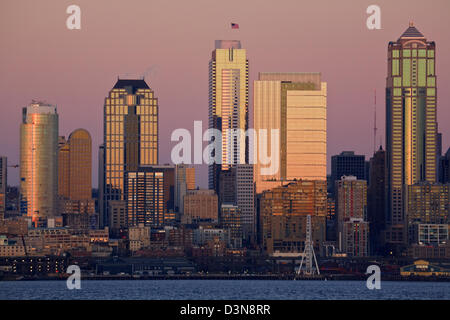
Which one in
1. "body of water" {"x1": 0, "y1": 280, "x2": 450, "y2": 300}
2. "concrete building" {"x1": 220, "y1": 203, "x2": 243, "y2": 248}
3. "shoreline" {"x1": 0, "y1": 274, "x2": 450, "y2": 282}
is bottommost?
"shoreline" {"x1": 0, "y1": 274, "x2": 450, "y2": 282}

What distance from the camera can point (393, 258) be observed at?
6142 inches

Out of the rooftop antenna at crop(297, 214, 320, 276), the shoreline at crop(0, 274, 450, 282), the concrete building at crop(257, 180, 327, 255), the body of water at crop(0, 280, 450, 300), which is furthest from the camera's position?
the concrete building at crop(257, 180, 327, 255)

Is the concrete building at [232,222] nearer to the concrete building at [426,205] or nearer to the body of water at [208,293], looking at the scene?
the concrete building at [426,205]

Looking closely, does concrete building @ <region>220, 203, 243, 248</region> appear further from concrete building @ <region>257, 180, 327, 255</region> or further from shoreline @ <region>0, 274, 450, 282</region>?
shoreline @ <region>0, 274, 450, 282</region>

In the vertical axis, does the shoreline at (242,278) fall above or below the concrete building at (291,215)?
below

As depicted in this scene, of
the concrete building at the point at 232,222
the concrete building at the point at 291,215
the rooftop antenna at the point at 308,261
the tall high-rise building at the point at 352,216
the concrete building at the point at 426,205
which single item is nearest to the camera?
the rooftop antenna at the point at 308,261

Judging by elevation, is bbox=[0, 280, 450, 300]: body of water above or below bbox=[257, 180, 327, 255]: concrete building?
below

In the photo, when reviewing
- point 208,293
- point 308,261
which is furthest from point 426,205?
point 208,293

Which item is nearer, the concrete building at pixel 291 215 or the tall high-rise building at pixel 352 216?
the tall high-rise building at pixel 352 216

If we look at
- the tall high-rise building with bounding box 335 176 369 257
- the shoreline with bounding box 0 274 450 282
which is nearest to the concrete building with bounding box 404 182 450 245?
the tall high-rise building with bounding box 335 176 369 257

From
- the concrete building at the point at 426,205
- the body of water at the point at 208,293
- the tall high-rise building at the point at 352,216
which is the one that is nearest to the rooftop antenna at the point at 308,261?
the tall high-rise building at the point at 352,216

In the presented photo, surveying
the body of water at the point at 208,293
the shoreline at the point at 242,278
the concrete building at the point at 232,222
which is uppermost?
the concrete building at the point at 232,222
